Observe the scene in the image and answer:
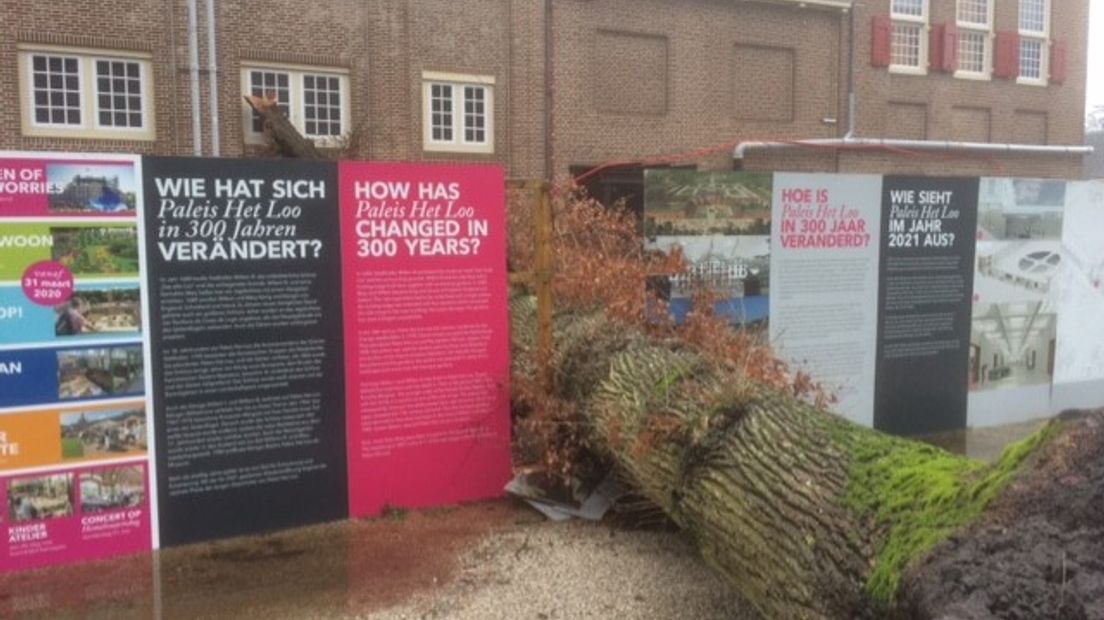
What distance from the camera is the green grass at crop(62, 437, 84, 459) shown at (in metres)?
5.65

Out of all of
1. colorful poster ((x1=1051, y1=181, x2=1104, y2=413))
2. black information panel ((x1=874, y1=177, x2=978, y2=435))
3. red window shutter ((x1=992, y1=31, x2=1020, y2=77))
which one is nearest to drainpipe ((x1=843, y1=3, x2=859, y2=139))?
red window shutter ((x1=992, y1=31, x2=1020, y2=77))

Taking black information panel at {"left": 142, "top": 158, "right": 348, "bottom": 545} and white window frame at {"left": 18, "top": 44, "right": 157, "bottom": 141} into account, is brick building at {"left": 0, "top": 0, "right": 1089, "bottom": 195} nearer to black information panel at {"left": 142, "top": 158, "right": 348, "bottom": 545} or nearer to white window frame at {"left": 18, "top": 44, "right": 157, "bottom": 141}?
white window frame at {"left": 18, "top": 44, "right": 157, "bottom": 141}

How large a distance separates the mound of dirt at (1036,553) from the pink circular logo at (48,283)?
4.63m

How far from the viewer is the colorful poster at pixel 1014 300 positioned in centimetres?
981

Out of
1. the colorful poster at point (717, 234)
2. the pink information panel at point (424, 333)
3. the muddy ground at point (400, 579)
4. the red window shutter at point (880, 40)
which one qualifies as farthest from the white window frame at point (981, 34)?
the muddy ground at point (400, 579)

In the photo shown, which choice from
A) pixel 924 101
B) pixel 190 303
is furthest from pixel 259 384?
pixel 924 101

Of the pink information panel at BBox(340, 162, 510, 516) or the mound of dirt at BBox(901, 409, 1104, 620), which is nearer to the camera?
the mound of dirt at BBox(901, 409, 1104, 620)

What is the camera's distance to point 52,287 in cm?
562

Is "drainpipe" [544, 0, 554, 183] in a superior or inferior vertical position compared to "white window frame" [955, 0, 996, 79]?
inferior

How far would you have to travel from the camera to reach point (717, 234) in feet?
28.0

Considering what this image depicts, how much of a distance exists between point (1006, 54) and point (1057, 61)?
2597mm

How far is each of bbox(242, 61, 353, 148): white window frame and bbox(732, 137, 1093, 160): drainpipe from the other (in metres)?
10.7

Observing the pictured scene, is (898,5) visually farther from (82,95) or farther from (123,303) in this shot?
(123,303)

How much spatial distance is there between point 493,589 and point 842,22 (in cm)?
2755
